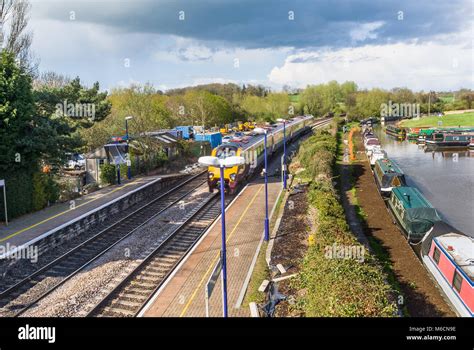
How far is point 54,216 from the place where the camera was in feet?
73.0

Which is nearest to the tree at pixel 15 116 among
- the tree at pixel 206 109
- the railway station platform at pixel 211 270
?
the railway station platform at pixel 211 270

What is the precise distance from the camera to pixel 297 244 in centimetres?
1836

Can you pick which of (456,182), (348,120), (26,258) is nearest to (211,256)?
(26,258)

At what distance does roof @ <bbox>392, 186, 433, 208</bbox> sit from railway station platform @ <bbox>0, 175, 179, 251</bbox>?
16.7 meters

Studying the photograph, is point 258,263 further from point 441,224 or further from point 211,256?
point 441,224

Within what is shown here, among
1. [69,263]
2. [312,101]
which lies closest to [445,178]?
[69,263]

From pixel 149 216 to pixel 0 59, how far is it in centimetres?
1133

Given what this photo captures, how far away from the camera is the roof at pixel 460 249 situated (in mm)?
13966

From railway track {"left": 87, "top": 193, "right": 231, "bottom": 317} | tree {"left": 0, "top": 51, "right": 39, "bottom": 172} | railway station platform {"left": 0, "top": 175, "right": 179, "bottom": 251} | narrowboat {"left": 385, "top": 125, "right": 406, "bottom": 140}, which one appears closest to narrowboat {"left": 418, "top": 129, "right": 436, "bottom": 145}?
narrowboat {"left": 385, "top": 125, "right": 406, "bottom": 140}

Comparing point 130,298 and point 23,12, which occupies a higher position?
point 23,12

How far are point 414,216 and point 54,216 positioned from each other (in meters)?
18.6

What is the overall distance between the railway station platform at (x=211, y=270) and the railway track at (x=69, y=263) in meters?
4.23

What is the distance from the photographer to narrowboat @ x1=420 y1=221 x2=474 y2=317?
522 inches
